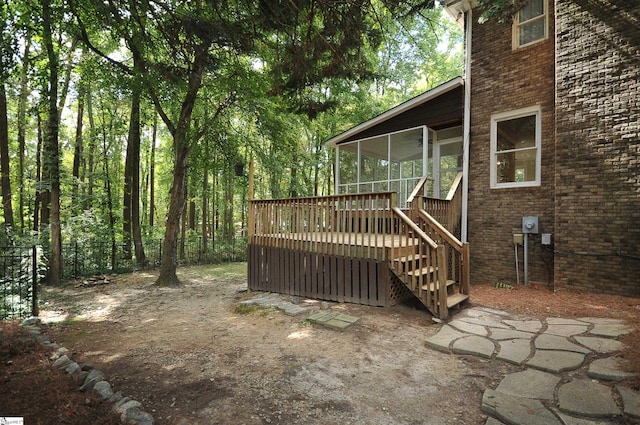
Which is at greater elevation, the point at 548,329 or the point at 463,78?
the point at 463,78

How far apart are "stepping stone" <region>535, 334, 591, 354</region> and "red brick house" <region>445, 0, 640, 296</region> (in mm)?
2895

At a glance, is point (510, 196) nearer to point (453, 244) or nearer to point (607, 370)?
point (453, 244)

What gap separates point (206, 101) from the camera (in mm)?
9273

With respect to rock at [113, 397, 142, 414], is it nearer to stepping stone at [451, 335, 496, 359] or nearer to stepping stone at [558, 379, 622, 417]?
stepping stone at [451, 335, 496, 359]

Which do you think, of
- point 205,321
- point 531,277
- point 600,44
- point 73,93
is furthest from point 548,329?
point 73,93

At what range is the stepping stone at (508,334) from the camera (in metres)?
3.72

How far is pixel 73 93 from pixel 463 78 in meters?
11.9

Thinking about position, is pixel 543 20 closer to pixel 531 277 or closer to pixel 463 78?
pixel 463 78

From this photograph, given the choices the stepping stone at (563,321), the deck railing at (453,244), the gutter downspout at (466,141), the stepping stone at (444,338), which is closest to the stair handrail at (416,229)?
the deck railing at (453,244)

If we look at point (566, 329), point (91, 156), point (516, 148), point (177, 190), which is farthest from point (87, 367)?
point (91, 156)

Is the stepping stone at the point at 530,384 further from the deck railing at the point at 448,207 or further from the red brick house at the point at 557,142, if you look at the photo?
the red brick house at the point at 557,142

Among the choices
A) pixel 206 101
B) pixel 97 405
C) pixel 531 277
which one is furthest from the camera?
pixel 206 101

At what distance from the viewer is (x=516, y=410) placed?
228cm

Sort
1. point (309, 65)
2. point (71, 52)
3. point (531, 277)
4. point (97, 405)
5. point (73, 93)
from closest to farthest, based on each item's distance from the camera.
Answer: point (97, 405)
point (309, 65)
point (531, 277)
point (71, 52)
point (73, 93)
